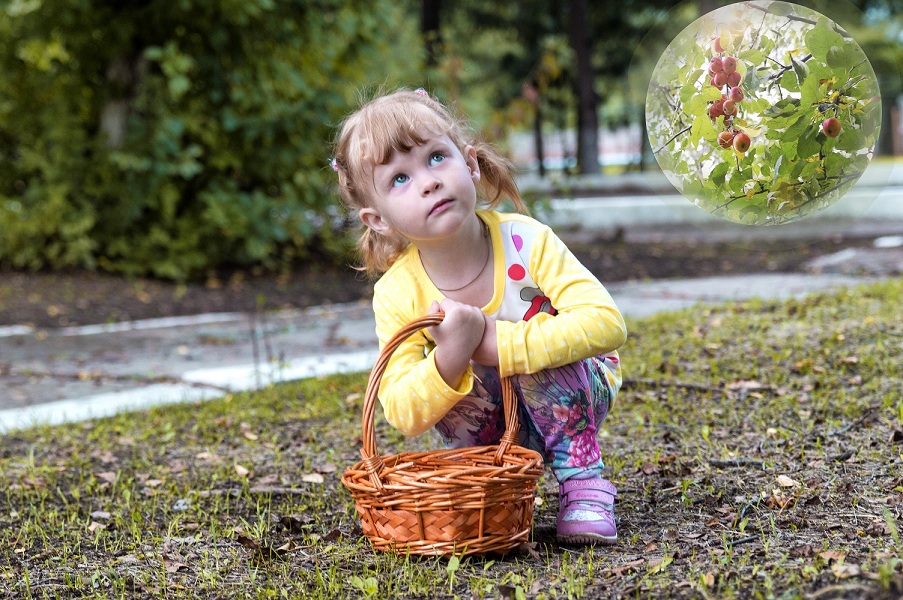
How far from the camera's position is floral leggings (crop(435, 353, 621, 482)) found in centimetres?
263

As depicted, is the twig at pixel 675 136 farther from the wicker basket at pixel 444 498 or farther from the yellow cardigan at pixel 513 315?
the wicker basket at pixel 444 498

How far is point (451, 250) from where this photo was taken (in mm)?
2684

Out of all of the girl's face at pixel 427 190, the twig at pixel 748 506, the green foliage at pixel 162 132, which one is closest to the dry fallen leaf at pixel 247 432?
the girl's face at pixel 427 190

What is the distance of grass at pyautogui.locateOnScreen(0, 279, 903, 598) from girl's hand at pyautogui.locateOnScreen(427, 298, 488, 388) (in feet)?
1.52

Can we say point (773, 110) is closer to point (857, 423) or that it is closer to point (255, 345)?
point (857, 423)

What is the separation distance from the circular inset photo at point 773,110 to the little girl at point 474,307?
436 mm

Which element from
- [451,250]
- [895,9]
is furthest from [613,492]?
[895,9]

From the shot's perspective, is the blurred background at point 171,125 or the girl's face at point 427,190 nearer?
the girl's face at point 427,190

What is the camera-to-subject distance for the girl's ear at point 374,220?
2701 millimetres

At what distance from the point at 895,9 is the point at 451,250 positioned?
20285 mm

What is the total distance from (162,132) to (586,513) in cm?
673

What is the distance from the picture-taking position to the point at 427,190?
2.51 meters

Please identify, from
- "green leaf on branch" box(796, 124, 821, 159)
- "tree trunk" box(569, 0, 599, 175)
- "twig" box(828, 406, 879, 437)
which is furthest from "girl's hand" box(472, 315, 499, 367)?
"tree trunk" box(569, 0, 599, 175)

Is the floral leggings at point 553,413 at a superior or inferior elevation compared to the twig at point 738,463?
superior
